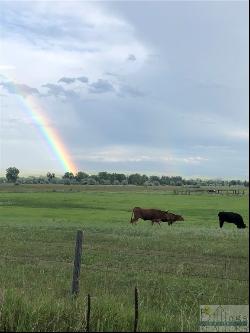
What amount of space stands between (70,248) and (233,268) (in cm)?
701

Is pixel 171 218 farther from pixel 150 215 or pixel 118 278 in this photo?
pixel 118 278

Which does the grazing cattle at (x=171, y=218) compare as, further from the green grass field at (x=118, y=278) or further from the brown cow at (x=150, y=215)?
the green grass field at (x=118, y=278)

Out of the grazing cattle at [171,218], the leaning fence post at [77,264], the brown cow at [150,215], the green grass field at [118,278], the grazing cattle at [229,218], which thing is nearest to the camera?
the green grass field at [118,278]

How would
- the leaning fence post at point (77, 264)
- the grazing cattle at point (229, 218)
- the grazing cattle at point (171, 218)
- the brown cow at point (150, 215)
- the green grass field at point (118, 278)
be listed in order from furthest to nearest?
the brown cow at point (150, 215) < the grazing cattle at point (171, 218) < the grazing cattle at point (229, 218) < the leaning fence post at point (77, 264) < the green grass field at point (118, 278)

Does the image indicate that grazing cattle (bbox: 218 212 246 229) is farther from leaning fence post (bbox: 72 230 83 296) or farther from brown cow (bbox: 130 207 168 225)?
leaning fence post (bbox: 72 230 83 296)

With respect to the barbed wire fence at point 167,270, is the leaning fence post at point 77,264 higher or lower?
higher

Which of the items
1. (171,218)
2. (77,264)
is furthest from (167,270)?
(171,218)

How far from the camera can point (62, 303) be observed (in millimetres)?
8117

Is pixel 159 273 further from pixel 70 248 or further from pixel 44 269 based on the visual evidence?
pixel 70 248

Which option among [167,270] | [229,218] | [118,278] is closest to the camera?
[118,278]

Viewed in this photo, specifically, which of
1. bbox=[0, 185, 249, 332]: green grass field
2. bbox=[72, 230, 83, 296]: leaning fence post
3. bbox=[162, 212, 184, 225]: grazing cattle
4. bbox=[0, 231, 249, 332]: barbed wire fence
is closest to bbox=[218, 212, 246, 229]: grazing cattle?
bbox=[162, 212, 184, 225]: grazing cattle

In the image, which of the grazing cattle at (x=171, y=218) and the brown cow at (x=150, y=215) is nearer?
the grazing cattle at (x=171, y=218)

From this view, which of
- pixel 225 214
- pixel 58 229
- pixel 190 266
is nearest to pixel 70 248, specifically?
pixel 190 266

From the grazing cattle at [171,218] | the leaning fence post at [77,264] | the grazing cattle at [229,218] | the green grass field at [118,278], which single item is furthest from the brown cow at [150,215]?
the leaning fence post at [77,264]
